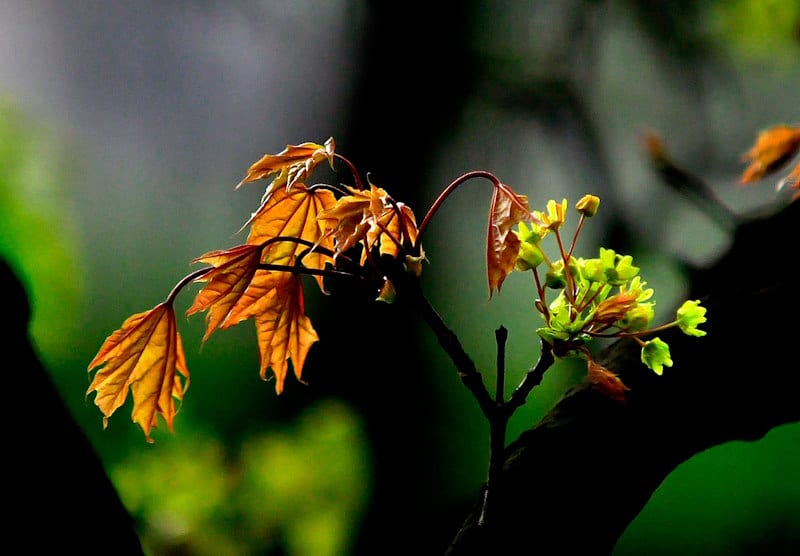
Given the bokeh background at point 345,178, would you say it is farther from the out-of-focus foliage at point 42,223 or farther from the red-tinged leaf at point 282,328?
the red-tinged leaf at point 282,328

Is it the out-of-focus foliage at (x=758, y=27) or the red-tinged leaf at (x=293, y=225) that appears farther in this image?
the out-of-focus foliage at (x=758, y=27)

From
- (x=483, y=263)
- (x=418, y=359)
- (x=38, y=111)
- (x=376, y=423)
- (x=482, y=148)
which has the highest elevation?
(x=38, y=111)

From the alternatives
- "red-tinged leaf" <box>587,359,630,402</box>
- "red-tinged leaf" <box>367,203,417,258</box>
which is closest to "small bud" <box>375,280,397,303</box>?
"red-tinged leaf" <box>367,203,417,258</box>

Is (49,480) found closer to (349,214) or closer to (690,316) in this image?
(349,214)

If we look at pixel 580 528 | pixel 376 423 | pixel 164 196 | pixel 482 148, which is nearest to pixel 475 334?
pixel 376 423

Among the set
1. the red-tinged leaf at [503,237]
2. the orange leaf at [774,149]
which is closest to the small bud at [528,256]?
the red-tinged leaf at [503,237]

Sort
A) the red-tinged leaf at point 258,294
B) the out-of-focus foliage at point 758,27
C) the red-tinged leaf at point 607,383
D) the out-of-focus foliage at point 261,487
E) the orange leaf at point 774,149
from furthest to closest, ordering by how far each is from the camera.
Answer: the out-of-focus foliage at point 758,27 < the out-of-focus foliage at point 261,487 < the orange leaf at point 774,149 < the red-tinged leaf at point 258,294 < the red-tinged leaf at point 607,383

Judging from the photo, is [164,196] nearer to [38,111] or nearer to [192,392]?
[38,111]

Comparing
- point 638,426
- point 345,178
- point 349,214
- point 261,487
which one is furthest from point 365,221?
point 261,487
